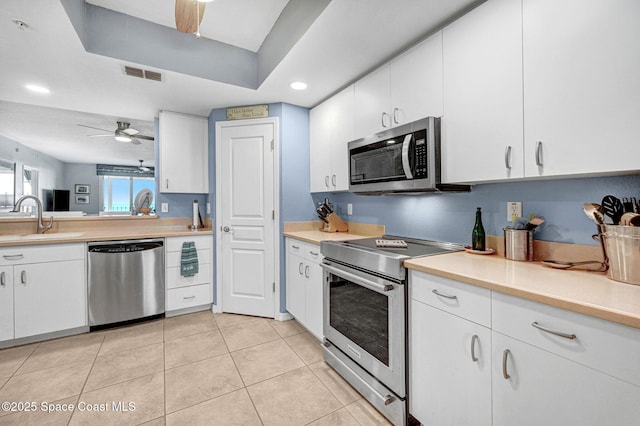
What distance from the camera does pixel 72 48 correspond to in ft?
6.32

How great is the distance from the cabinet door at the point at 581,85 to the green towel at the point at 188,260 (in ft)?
9.95

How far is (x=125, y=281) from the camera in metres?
2.75

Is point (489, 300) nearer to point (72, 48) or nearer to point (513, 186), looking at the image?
point (513, 186)

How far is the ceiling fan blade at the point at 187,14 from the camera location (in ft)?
4.65

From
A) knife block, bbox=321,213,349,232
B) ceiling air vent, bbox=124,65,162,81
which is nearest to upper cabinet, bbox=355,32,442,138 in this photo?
knife block, bbox=321,213,349,232

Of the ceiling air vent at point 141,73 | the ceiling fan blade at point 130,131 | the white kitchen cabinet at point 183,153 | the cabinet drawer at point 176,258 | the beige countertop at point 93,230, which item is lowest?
the cabinet drawer at point 176,258

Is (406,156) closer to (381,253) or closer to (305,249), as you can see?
(381,253)

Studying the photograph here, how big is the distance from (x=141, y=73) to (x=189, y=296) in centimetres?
223

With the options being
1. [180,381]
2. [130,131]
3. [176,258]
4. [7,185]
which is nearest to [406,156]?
[180,381]

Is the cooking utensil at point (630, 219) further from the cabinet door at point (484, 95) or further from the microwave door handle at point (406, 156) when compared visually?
the microwave door handle at point (406, 156)

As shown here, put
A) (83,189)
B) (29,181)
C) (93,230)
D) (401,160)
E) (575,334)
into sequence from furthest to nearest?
(83,189) → (29,181) → (93,230) → (401,160) → (575,334)

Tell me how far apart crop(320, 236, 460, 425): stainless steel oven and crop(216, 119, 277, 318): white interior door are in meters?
1.03

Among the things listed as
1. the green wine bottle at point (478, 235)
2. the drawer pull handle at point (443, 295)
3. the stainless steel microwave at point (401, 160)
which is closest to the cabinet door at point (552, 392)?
the drawer pull handle at point (443, 295)

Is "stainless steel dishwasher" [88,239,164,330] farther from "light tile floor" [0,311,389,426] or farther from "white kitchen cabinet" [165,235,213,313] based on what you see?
"light tile floor" [0,311,389,426]
